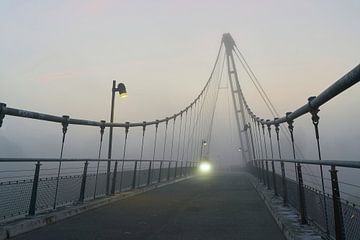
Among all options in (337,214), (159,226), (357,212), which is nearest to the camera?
(357,212)

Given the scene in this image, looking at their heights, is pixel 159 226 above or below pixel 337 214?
below

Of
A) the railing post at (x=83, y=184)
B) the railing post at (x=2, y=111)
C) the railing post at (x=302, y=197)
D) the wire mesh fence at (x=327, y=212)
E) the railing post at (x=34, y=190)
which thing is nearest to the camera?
the wire mesh fence at (x=327, y=212)

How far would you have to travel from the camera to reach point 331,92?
4184 mm

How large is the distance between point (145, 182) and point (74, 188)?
716 centimetres

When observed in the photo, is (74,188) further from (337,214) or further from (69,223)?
(337,214)

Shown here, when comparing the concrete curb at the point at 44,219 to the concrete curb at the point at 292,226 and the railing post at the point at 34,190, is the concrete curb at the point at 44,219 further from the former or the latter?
the concrete curb at the point at 292,226

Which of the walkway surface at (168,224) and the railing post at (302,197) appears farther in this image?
the railing post at (302,197)

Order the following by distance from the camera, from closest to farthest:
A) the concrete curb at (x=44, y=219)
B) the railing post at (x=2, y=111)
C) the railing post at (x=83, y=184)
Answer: the concrete curb at (x=44, y=219), the railing post at (x=2, y=111), the railing post at (x=83, y=184)

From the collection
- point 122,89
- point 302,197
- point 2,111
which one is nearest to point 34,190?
point 2,111

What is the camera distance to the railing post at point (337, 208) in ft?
13.1

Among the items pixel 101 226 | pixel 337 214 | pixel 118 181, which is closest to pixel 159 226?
pixel 101 226

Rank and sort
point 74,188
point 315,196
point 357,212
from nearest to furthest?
point 357,212, point 315,196, point 74,188

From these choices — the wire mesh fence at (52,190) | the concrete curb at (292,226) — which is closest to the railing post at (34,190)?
the wire mesh fence at (52,190)

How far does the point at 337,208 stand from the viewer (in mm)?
4066
